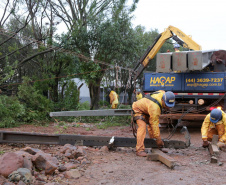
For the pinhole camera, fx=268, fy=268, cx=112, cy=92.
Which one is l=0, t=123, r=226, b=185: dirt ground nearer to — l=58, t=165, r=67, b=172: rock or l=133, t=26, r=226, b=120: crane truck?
l=58, t=165, r=67, b=172: rock

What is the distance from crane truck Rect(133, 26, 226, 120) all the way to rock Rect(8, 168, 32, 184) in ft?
21.5

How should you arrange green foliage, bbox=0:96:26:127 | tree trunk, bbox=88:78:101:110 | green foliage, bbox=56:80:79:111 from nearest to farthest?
green foliage, bbox=0:96:26:127 → green foliage, bbox=56:80:79:111 → tree trunk, bbox=88:78:101:110

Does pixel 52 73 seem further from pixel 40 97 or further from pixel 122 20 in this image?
pixel 122 20

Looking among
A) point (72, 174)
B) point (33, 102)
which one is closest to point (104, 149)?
point (72, 174)

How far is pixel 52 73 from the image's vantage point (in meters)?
15.8

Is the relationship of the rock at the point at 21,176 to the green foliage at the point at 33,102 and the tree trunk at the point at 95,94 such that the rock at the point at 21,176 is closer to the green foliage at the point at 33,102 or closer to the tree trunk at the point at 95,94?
the green foliage at the point at 33,102

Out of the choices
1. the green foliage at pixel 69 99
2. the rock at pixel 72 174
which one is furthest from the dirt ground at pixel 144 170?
the green foliage at pixel 69 99

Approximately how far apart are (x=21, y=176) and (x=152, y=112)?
322cm

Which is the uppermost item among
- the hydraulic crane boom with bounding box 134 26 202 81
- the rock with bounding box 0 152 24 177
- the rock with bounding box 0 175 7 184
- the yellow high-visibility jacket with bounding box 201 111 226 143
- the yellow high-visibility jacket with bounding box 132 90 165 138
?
the hydraulic crane boom with bounding box 134 26 202 81

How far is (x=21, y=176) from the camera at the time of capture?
3.80 metres

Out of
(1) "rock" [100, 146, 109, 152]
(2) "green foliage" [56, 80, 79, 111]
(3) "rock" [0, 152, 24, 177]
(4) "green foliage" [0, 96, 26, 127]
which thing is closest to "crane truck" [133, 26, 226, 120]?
(1) "rock" [100, 146, 109, 152]

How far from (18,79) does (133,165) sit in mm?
20444

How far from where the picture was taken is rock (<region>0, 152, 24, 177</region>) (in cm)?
390

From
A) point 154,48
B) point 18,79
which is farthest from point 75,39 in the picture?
point 18,79
